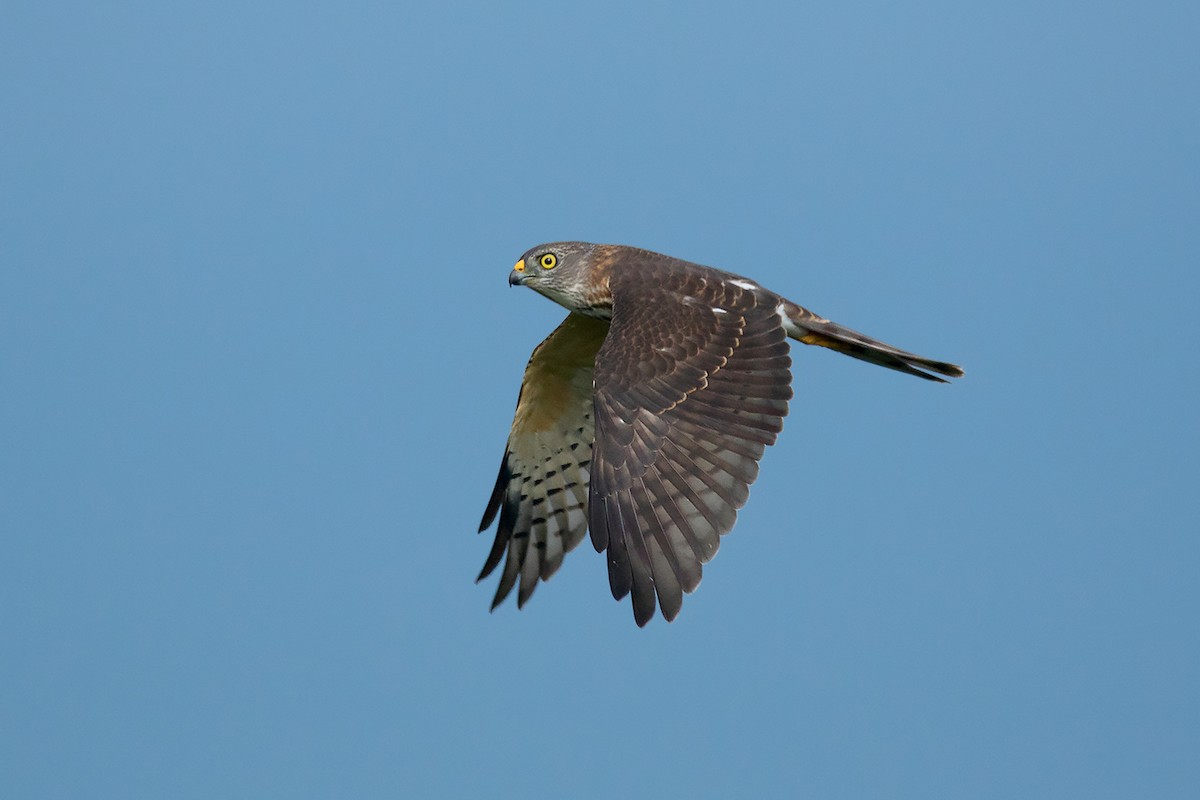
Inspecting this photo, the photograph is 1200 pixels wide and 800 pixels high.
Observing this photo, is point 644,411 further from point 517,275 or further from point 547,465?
point 547,465

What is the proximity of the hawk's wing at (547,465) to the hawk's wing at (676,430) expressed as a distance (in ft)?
4.62

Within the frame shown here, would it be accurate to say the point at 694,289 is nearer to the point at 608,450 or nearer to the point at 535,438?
the point at 608,450

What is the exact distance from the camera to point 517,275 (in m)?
9.11

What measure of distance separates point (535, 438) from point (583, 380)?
54 centimetres

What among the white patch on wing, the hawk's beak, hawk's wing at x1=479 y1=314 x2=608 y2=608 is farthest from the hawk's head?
the white patch on wing

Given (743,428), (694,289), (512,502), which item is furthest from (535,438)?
(743,428)

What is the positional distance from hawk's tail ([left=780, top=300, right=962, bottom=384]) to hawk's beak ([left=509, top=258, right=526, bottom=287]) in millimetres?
1694

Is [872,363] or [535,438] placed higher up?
[872,363]

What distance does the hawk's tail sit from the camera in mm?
8273

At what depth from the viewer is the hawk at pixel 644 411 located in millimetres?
7039

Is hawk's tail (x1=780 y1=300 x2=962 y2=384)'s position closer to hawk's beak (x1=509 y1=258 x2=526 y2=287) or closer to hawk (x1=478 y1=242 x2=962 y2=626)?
hawk (x1=478 y1=242 x2=962 y2=626)

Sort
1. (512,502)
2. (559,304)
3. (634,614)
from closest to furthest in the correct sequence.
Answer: (634,614), (559,304), (512,502)

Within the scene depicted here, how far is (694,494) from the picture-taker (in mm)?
7090

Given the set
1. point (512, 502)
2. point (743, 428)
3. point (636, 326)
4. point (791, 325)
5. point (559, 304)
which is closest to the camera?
point (743, 428)
